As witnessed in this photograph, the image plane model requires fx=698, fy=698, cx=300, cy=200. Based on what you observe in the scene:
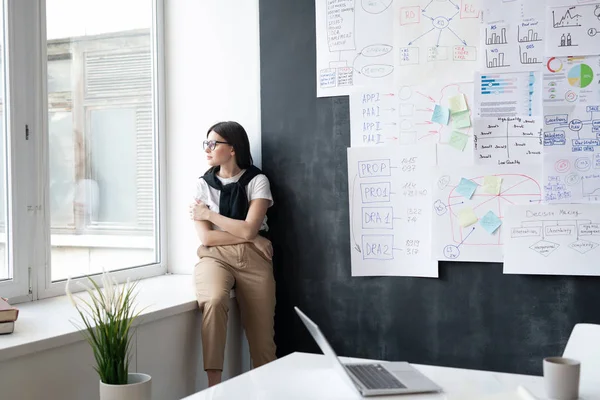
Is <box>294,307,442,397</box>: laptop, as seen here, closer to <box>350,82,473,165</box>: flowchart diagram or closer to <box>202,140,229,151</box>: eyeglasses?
<box>350,82,473,165</box>: flowchart diagram

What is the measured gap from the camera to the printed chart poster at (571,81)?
3.20 m

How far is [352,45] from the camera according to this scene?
3680 millimetres

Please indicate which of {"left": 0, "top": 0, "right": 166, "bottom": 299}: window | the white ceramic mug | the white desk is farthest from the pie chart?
{"left": 0, "top": 0, "right": 166, "bottom": 299}: window

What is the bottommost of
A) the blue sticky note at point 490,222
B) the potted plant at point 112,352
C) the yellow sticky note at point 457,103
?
the potted plant at point 112,352

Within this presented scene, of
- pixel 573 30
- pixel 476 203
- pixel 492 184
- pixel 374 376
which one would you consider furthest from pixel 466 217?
pixel 374 376

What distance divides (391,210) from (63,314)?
65.3 inches

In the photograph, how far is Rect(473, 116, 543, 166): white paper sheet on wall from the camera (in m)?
3.30

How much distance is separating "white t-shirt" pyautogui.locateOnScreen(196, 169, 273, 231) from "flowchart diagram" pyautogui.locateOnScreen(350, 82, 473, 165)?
521 millimetres

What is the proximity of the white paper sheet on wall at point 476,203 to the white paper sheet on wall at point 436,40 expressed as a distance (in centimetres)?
49

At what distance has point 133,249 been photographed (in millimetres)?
4039

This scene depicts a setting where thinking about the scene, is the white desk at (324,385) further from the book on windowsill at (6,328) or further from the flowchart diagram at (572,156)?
the flowchart diagram at (572,156)

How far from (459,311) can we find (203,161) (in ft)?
A: 5.55

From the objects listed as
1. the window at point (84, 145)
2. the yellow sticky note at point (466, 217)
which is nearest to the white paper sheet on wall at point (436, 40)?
the yellow sticky note at point (466, 217)

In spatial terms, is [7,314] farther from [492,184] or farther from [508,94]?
[508,94]
